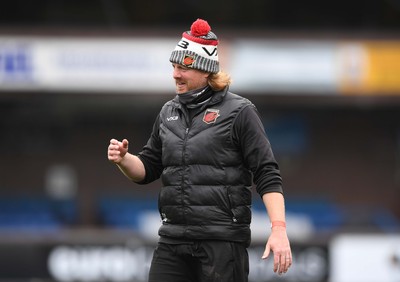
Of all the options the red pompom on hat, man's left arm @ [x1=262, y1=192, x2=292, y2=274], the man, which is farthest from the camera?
the red pompom on hat

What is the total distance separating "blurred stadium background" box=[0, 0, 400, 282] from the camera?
523 inches

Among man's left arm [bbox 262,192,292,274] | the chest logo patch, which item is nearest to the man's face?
the chest logo patch

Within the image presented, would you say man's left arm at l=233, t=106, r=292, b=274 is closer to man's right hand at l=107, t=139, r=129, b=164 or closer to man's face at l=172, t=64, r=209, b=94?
man's face at l=172, t=64, r=209, b=94

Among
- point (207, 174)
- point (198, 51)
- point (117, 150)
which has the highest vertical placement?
point (198, 51)

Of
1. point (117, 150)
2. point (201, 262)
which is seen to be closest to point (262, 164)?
point (201, 262)

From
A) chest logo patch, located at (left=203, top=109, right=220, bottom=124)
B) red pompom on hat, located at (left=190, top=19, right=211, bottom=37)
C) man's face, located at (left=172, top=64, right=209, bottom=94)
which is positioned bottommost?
chest logo patch, located at (left=203, top=109, right=220, bottom=124)

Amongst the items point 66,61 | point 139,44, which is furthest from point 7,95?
point 139,44

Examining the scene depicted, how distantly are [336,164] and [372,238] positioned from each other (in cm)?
660

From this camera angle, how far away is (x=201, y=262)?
229 inches

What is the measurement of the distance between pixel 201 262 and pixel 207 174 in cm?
47

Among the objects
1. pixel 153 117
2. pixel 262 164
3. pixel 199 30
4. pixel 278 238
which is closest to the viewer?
pixel 278 238

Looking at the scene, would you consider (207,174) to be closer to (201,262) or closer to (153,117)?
(201,262)

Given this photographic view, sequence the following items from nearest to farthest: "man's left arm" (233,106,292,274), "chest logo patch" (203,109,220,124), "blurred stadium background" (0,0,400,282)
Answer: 1. "man's left arm" (233,106,292,274)
2. "chest logo patch" (203,109,220,124)
3. "blurred stadium background" (0,0,400,282)

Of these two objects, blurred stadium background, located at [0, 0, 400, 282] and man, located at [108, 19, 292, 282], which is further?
blurred stadium background, located at [0, 0, 400, 282]
